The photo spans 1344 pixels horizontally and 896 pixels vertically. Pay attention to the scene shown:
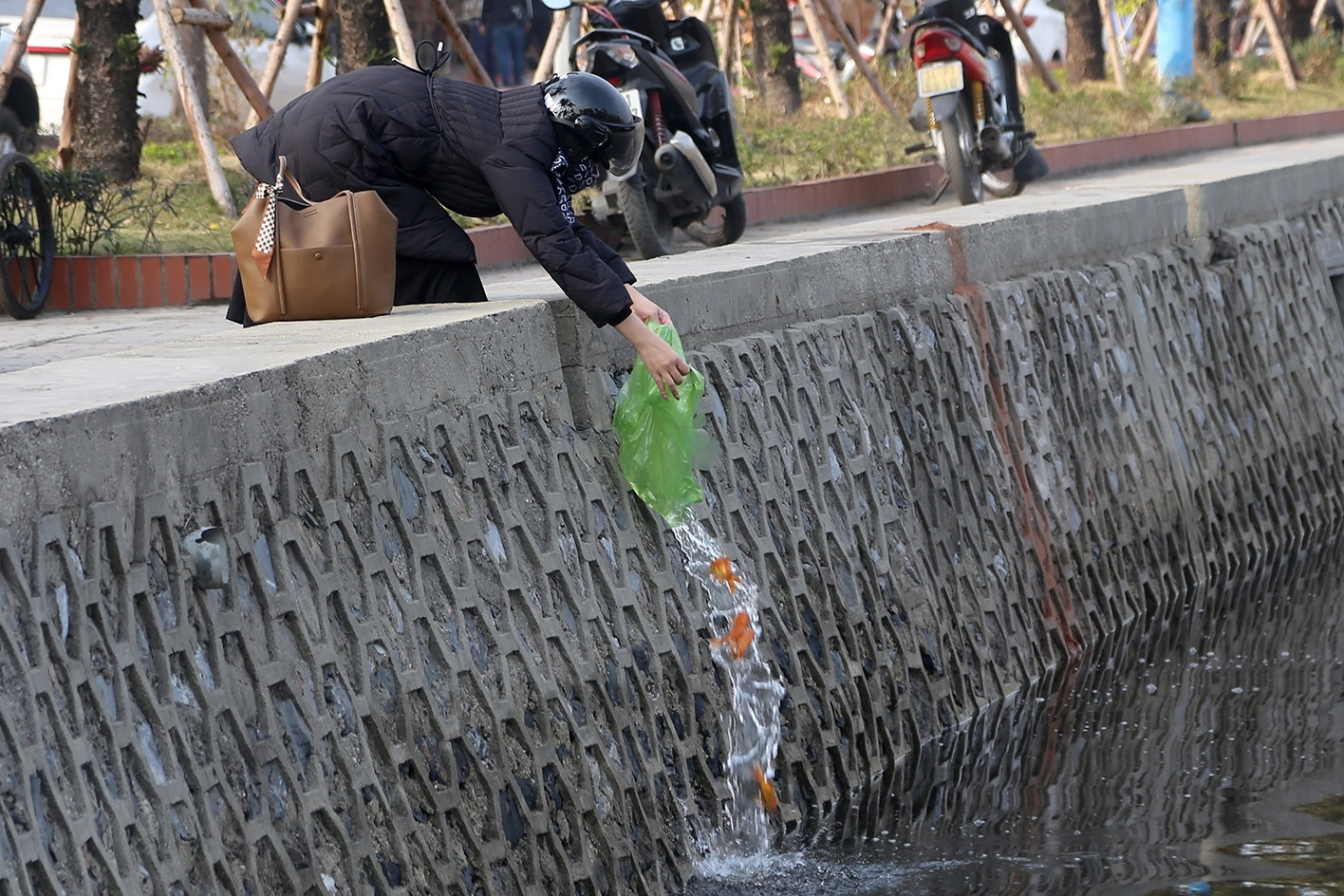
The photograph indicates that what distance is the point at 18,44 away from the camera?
8383mm

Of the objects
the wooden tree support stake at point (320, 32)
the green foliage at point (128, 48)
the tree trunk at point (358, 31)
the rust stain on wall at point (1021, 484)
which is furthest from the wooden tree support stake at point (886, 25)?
the rust stain on wall at point (1021, 484)

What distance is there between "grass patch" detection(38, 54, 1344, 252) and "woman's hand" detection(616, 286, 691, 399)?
3.86m

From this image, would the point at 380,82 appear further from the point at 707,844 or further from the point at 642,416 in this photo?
the point at 707,844

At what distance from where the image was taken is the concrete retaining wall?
3029mm

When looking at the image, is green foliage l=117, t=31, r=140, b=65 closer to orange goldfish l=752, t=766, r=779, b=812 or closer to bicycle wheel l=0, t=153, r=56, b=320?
bicycle wheel l=0, t=153, r=56, b=320

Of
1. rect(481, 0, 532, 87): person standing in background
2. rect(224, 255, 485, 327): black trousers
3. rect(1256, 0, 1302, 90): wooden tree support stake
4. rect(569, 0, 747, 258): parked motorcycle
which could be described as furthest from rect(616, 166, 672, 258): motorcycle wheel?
rect(1256, 0, 1302, 90): wooden tree support stake

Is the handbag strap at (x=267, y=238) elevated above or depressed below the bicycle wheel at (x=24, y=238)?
above

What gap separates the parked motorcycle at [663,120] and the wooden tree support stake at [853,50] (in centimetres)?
413

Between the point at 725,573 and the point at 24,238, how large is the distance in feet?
A: 11.4

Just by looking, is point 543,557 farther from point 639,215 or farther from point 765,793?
point 639,215

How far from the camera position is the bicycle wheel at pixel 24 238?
6.86 m

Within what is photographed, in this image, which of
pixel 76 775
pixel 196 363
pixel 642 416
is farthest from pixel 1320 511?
pixel 76 775

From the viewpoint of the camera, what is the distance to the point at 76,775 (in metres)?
2.86

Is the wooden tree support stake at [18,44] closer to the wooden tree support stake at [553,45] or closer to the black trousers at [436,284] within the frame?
the wooden tree support stake at [553,45]
